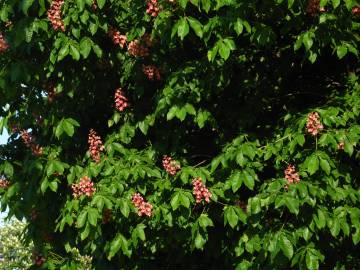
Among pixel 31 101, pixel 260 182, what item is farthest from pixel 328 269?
pixel 31 101

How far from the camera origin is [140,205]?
5461 mm

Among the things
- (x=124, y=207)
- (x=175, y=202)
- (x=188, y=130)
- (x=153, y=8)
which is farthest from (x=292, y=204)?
(x=153, y=8)

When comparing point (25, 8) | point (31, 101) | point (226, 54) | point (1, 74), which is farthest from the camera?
point (31, 101)

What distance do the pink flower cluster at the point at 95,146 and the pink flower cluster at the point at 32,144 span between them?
49 centimetres

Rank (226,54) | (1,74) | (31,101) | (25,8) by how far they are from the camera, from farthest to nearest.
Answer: (31,101), (1,74), (25,8), (226,54)

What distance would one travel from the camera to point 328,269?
5.98 metres

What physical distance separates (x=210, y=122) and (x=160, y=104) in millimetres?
570

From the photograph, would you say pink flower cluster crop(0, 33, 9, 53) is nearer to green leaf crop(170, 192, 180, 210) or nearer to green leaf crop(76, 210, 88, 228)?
green leaf crop(76, 210, 88, 228)

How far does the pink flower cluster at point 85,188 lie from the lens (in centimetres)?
555

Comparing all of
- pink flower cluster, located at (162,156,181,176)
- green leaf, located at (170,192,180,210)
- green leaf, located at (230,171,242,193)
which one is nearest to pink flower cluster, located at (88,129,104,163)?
pink flower cluster, located at (162,156,181,176)

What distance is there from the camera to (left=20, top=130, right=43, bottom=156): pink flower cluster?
613 centimetres

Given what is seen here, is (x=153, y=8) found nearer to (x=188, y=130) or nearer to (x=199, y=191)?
(x=188, y=130)

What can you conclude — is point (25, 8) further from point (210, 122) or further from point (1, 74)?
point (210, 122)

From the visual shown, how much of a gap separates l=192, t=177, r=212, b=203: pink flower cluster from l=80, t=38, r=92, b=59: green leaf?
4.76 ft
